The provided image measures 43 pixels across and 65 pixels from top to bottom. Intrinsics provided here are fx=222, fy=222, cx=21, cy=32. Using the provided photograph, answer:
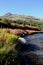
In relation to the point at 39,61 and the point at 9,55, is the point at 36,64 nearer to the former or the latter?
the point at 39,61

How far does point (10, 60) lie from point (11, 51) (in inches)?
44.4

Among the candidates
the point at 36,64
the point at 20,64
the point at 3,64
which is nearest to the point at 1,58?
the point at 3,64

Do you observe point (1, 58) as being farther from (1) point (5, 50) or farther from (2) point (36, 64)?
(2) point (36, 64)

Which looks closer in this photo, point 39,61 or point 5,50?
point 5,50

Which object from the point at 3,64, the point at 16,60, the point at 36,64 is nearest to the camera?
the point at 3,64

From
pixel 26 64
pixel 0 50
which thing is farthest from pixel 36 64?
pixel 0 50

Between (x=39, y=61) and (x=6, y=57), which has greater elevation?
(x=6, y=57)

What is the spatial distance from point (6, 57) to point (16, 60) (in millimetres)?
648

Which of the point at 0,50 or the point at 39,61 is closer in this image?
the point at 0,50

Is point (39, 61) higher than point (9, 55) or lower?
lower

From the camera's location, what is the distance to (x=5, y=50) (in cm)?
1348

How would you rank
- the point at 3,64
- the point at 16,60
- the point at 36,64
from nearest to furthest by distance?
the point at 3,64
the point at 16,60
the point at 36,64

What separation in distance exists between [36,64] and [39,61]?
89cm

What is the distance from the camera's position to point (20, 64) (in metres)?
13.0
